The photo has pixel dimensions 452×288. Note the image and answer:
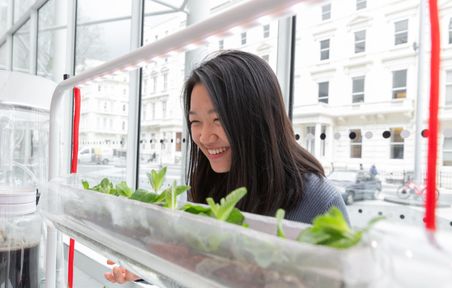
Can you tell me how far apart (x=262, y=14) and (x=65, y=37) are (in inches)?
173

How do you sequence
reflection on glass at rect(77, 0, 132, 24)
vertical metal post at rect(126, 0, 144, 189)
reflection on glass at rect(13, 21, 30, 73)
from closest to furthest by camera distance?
vertical metal post at rect(126, 0, 144, 189), reflection on glass at rect(77, 0, 132, 24), reflection on glass at rect(13, 21, 30, 73)

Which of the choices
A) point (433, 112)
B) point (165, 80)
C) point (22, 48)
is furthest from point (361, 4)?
point (22, 48)

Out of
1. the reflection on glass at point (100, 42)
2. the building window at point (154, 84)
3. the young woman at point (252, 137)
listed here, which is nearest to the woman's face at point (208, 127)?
the young woman at point (252, 137)

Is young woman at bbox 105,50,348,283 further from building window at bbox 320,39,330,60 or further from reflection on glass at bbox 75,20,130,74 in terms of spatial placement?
reflection on glass at bbox 75,20,130,74

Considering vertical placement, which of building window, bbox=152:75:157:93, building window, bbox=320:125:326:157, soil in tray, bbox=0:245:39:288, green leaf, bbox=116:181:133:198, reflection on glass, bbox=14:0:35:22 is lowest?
soil in tray, bbox=0:245:39:288

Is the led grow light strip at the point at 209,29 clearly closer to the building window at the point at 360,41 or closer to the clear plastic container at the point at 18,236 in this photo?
the clear plastic container at the point at 18,236

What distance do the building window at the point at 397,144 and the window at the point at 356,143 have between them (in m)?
0.16

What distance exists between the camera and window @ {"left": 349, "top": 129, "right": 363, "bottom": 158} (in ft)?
6.55

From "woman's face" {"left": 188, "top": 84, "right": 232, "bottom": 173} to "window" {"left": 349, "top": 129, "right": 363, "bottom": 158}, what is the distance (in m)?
1.24

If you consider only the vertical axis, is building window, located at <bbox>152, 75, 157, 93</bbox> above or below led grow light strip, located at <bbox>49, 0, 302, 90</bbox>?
above

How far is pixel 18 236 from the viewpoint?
89cm

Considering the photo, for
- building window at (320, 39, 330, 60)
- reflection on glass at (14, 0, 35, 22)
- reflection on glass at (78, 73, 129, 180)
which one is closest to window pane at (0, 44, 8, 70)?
reflection on glass at (14, 0, 35, 22)

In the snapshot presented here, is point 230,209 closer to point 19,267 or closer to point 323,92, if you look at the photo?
point 19,267

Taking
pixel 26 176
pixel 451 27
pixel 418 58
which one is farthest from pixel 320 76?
pixel 26 176
